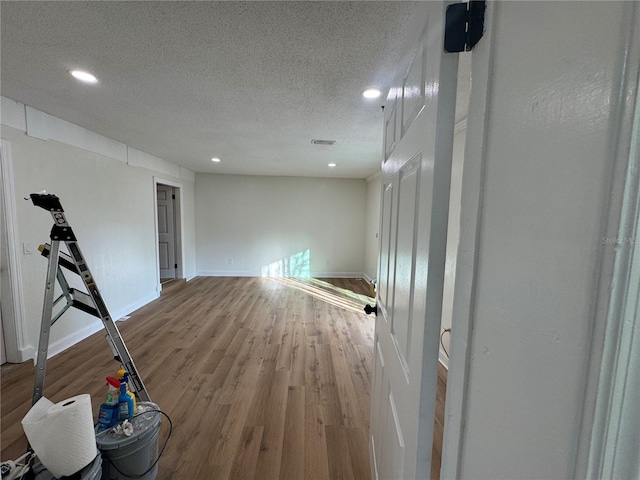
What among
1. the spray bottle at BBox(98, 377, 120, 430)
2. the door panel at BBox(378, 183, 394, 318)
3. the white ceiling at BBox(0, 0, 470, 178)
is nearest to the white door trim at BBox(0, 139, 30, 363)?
the white ceiling at BBox(0, 0, 470, 178)

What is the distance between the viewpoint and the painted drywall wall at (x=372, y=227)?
531 centimetres

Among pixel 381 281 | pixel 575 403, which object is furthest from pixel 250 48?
pixel 575 403

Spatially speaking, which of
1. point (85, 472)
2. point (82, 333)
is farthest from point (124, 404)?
point (82, 333)

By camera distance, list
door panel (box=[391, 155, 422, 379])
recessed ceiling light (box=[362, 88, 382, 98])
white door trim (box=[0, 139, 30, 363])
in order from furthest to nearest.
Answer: white door trim (box=[0, 139, 30, 363])
recessed ceiling light (box=[362, 88, 382, 98])
door panel (box=[391, 155, 422, 379])

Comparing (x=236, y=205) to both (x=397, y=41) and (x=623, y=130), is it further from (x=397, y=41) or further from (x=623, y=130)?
(x=623, y=130)

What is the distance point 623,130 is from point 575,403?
0.30m

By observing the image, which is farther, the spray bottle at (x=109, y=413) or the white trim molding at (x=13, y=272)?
the white trim molding at (x=13, y=272)

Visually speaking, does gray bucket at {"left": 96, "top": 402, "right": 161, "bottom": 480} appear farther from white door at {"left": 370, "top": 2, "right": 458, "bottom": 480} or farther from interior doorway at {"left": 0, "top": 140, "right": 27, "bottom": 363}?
interior doorway at {"left": 0, "top": 140, "right": 27, "bottom": 363}

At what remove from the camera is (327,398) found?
6.88 ft

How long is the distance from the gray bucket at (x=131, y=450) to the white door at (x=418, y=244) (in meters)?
1.10

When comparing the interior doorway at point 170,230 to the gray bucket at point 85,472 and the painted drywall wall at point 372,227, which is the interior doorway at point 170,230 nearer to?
the painted drywall wall at point 372,227

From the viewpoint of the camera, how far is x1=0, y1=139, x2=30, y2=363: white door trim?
2.25 metres

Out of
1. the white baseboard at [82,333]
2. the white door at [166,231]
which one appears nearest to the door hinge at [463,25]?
the white baseboard at [82,333]

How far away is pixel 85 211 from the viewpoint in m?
3.01
